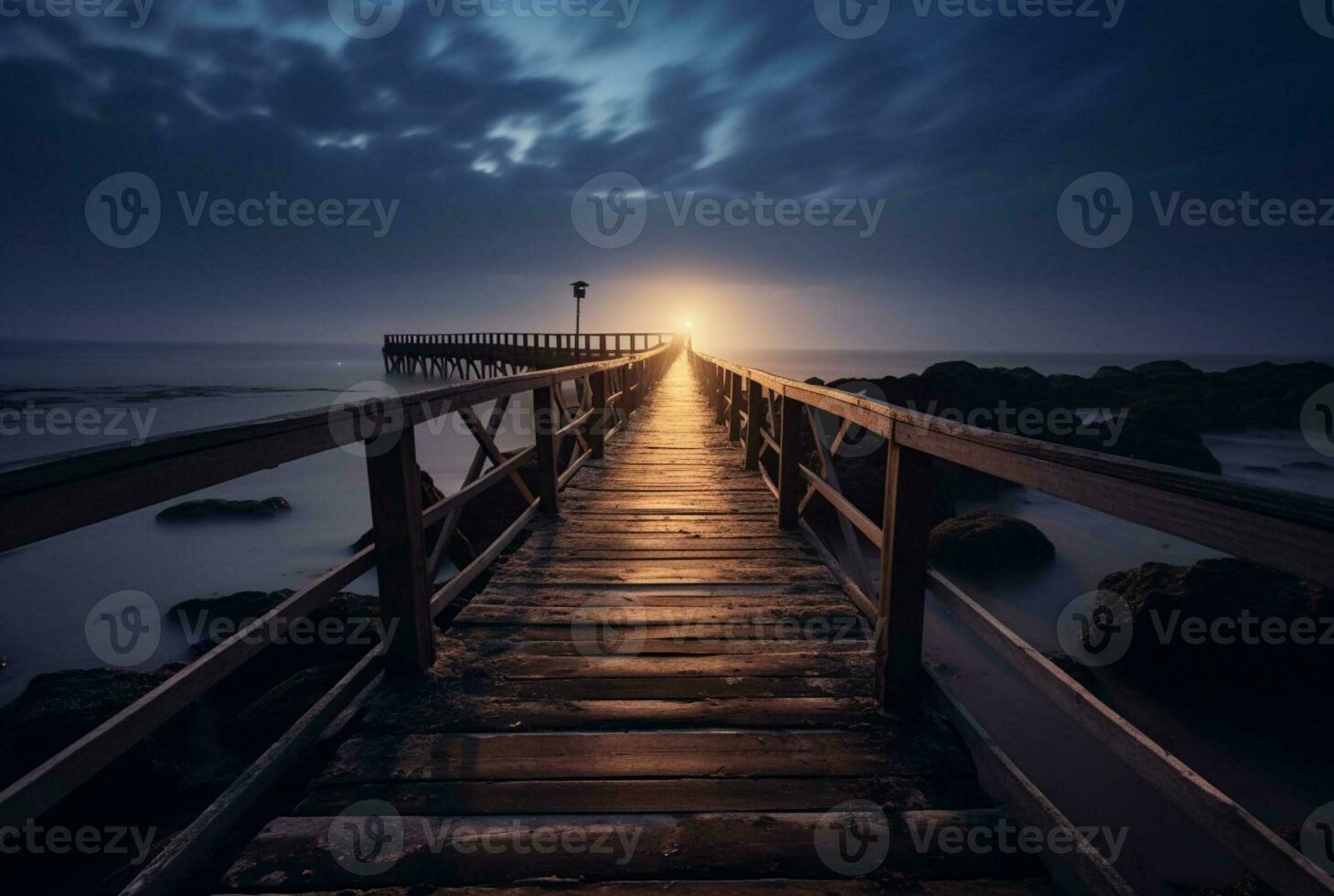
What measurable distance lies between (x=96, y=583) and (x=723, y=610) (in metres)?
12.6

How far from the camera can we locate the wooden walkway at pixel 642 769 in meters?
1.70

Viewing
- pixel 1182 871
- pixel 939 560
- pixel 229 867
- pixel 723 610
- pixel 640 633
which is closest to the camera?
pixel 229 867

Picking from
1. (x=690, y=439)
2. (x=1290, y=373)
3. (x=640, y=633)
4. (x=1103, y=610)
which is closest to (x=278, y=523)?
(x=690, y=439)


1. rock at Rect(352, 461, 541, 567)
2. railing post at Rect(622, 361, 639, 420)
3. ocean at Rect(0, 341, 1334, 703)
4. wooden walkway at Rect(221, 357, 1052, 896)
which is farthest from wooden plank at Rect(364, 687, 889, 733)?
railing post at Rect(622, 361, 639, 420)

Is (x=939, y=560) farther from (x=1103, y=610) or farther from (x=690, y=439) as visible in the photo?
(x=690, y=439)

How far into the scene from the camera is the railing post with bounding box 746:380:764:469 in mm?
6621

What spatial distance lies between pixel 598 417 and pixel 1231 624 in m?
6.89

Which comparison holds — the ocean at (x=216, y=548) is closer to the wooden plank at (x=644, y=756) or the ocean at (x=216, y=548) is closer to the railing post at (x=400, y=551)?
the railing post at (x=400, y=551)

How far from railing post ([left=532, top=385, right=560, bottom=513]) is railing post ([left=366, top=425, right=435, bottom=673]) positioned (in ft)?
7.88

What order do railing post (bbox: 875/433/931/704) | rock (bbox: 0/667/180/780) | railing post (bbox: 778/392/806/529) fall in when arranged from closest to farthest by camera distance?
railing post (bbox: 875/433/931/704)
rock (bbox: 0/667/180/780)
railing post (bbox: 778/392/806/529)

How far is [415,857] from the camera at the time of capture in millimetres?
1732

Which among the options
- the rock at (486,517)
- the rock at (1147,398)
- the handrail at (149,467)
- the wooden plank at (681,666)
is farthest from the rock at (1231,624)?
the rock at (1147,398)

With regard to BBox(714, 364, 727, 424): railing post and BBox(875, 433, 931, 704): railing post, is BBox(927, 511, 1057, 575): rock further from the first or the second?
BBox(875, 433, 931, 704): railing post

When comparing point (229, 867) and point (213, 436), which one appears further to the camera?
point (229, 867)
